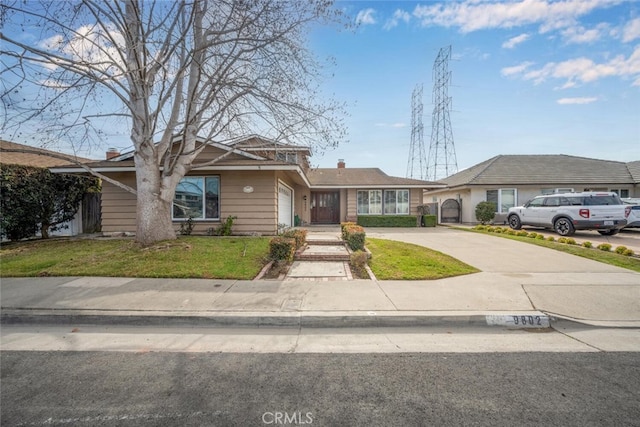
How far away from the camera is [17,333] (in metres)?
3.83

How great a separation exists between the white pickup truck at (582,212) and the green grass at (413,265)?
26.7ft

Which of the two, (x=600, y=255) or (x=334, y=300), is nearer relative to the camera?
(x=334, y=300)

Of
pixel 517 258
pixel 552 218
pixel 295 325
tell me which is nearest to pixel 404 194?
pixel 552 218

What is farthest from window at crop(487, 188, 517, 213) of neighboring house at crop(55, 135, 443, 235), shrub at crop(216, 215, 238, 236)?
shrub at crop(216, 215, 238, 236)

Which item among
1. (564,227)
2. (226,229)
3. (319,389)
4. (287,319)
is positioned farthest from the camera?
(564,227)

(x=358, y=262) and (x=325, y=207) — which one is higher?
(x=325, y=207)

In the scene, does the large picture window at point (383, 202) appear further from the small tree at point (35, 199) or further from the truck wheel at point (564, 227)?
the small tree at point (35, 199)

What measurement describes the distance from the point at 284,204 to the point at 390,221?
7.44 meters

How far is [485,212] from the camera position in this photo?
17719mm

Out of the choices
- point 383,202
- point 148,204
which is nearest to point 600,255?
point 383,202

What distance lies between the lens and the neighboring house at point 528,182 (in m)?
18.8

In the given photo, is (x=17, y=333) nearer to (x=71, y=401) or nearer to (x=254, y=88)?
(x=71, y=401)

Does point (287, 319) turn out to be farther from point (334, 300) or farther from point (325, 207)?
point (325, 207)

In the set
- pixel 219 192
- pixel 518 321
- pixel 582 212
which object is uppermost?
pixel 219 192
